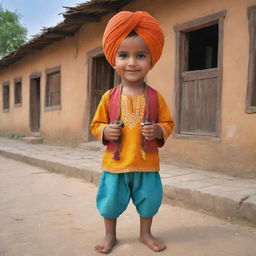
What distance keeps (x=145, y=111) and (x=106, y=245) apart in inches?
37.4

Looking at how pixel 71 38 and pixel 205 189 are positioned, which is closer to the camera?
pixel 205 189

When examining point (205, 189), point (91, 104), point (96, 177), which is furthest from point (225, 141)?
point (91, 104)

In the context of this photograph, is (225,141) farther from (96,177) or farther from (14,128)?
(14,128)

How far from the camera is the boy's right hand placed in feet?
6.46

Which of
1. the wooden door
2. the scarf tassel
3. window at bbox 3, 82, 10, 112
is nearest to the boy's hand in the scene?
the scarf tassel

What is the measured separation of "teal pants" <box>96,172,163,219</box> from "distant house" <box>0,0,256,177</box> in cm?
231

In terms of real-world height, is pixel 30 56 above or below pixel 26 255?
above

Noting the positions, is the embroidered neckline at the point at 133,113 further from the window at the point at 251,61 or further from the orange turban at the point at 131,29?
the window at the point at 251,61

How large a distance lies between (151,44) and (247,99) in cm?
248

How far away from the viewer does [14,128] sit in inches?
478

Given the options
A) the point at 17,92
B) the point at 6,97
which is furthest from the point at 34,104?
the point at 6,97

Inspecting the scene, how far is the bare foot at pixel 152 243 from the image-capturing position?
2104 mm

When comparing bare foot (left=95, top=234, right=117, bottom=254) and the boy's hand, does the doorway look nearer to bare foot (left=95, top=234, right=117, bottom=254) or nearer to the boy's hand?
bare foot (left=95, top=234, right=117, bottom=254)

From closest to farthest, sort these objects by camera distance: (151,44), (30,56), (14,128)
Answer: (151,44) < (30,56) < (14,128)
